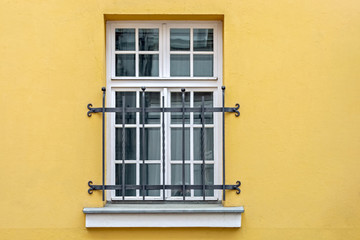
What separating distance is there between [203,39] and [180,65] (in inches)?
14.8

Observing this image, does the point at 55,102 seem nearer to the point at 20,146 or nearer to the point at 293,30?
the point at 20,146

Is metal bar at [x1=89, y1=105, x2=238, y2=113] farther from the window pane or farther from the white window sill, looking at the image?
the white window sill

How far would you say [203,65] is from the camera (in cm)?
545

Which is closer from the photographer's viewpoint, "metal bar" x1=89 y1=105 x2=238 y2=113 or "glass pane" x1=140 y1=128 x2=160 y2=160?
"metal bar" x1=89 y1=105 x2=238 y2=113

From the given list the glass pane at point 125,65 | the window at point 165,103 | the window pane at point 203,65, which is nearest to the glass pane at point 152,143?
the window at point 165,103

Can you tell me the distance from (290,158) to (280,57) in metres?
1.04

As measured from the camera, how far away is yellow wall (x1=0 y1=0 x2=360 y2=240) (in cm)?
514

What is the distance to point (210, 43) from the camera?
5.45m

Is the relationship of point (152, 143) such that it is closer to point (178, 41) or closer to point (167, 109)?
point (167, 109)

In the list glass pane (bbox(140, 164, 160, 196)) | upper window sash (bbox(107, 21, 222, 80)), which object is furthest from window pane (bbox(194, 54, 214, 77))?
glass pane (bbox(140, 164, 160, 196))

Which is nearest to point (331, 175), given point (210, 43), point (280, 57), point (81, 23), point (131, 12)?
point (280, 57)

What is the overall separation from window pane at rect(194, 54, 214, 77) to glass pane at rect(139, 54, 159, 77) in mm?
421

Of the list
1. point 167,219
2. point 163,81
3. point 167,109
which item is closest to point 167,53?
point 163,81

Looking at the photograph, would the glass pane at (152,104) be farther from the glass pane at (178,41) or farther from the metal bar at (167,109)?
the glass pane at (178,41)
